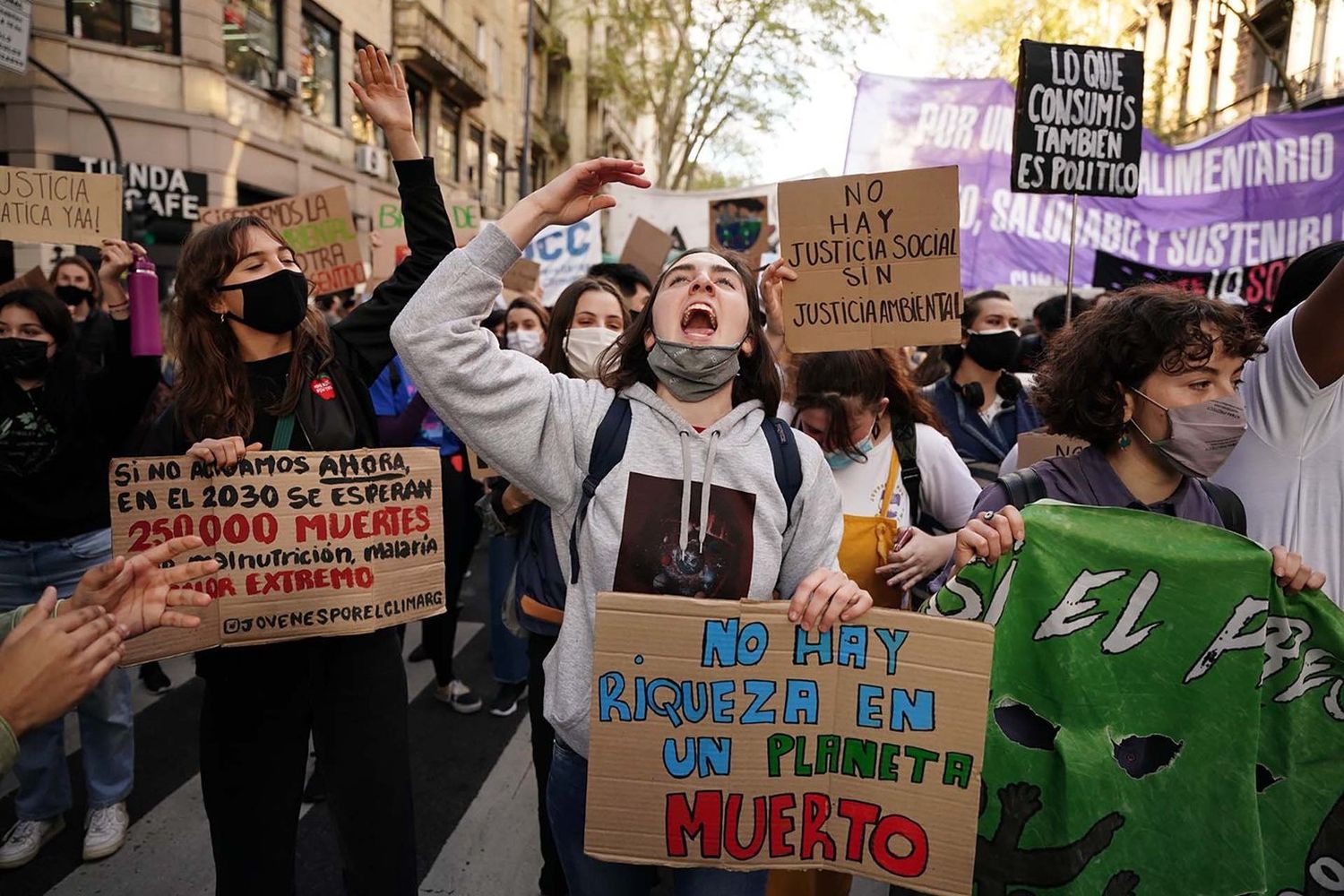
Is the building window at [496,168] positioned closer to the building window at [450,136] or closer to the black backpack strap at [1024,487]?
the building window at [450,136]

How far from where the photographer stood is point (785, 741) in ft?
5.10

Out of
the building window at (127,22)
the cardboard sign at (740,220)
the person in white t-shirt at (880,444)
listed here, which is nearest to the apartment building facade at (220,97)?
the building window at (127,22)

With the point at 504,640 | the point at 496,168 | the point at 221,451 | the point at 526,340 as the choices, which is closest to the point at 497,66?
the point at 496,168

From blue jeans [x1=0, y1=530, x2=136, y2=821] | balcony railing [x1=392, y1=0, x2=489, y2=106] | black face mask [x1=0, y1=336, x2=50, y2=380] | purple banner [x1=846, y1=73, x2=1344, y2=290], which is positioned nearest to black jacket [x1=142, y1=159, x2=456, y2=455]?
black face mask [x1=0, y1=336, x2=50, y2=380]

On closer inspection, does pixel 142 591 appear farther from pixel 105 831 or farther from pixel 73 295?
pixel 73 295

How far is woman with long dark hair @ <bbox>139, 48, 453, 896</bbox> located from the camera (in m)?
1.92

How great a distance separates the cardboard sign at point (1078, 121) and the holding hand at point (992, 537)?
274 cm

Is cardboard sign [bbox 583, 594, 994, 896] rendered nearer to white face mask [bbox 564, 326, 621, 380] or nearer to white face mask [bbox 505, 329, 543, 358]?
white face mask [bbox 564, 326, 621, 380]

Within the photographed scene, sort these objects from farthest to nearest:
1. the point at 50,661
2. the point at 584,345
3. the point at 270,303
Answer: the point at 584,345 < the point at 270,303 < the point at 50,661

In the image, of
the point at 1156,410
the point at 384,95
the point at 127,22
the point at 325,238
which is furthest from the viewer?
the point at 127,22

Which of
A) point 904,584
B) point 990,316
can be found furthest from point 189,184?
point 904,584

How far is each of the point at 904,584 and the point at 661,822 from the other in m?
1.00

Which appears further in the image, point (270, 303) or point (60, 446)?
point (60, 446)

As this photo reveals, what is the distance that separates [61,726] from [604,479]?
254 cm
